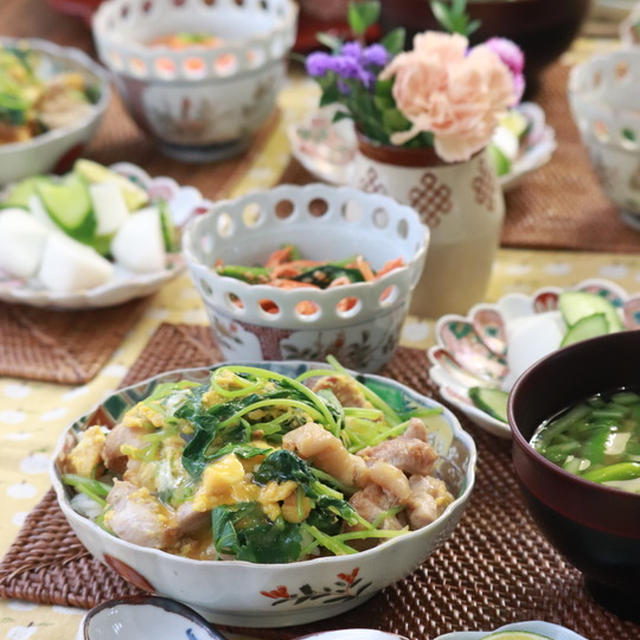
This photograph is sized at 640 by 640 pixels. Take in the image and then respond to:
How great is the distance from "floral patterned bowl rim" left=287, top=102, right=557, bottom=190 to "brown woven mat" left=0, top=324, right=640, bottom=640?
88 centimetres

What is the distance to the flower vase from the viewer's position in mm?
1646

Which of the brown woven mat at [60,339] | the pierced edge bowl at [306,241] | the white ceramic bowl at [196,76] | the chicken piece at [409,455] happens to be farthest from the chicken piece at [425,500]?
the white ceramic bowl at [196,76]

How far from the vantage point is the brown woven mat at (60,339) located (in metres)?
1.65

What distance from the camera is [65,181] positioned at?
200cm

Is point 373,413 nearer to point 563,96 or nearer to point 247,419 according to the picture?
point 247,419

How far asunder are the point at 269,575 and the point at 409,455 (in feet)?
0.76

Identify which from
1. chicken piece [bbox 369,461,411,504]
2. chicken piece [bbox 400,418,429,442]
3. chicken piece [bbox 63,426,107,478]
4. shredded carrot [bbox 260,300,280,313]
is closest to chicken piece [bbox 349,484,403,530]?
chicken piece [bbox 369,461,411,504]

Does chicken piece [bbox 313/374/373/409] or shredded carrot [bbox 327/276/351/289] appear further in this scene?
shredded carrot [bbox 327/276/351/289]

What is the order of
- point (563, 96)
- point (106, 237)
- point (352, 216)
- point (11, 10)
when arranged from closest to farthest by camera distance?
point (352, 216), point (106, 237), point (563, 96), point (11, 10)

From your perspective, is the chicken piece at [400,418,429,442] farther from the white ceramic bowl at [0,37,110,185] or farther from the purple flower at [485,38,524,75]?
the white ceramic bowl at [0,37,110,185]

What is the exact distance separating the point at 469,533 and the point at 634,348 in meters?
0.31

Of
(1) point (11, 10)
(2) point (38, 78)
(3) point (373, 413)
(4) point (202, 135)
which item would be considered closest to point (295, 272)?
(3) point (373, 413)

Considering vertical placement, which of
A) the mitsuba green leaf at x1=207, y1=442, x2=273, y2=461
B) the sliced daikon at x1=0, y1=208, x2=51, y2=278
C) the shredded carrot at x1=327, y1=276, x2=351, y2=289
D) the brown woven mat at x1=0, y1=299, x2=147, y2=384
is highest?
the mitsuba green leaf at x1=207, y1=442, x2=273, y2=461

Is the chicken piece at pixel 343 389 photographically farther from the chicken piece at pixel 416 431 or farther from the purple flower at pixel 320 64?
the purple flower at pixel 320 64
